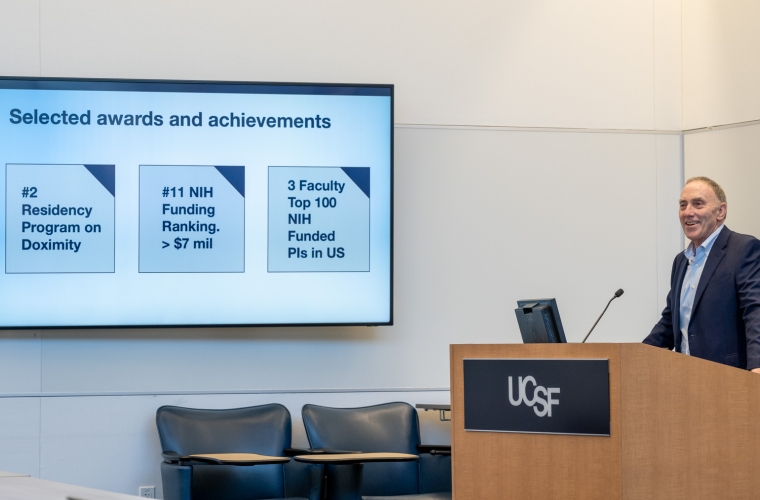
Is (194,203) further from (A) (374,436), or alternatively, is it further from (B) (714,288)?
(B) (714,288)

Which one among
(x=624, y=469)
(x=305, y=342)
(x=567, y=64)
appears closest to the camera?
(x=624, y=469)

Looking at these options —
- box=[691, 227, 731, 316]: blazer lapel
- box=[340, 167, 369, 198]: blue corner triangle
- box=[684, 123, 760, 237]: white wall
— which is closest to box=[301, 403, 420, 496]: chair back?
box=[340, 167, 369, 198]: blue corner triangle

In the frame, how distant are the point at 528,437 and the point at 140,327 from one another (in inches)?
91.4

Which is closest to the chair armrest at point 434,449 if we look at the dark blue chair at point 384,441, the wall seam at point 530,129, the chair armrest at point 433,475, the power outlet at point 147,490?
the dark blue chair at point 384,441

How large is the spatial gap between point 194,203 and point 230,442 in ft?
4.08

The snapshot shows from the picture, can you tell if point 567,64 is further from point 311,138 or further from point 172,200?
point 172,200

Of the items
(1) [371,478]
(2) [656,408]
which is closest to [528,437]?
(2) [656,408]

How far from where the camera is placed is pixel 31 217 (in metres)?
4.43

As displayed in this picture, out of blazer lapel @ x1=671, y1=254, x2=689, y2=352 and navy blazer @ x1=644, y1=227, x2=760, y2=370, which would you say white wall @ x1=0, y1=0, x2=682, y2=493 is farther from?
navy blazer @ x1=644, y1=227, x2=760, y2=370

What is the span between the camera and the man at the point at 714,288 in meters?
3.59

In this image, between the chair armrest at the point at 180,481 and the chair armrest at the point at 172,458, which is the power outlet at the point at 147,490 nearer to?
the chair armrest at the point at 172,458

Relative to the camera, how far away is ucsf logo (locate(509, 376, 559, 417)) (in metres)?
2.95

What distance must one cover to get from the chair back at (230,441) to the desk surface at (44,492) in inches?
111

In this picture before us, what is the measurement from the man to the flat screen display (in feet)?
5.01
